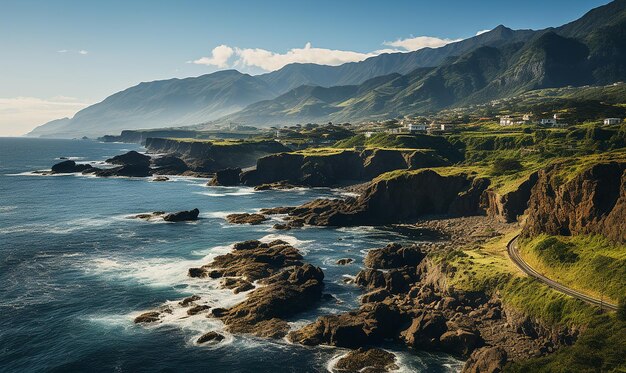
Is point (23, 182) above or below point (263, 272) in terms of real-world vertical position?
above

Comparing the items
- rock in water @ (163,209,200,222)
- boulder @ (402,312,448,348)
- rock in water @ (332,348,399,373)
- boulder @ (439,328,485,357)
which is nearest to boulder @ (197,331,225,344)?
rock in water @ (332,348,399,373)

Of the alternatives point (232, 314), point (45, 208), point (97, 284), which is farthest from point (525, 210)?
point (45, 208)

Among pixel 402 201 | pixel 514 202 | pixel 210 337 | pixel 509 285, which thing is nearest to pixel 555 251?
pixel 509 285

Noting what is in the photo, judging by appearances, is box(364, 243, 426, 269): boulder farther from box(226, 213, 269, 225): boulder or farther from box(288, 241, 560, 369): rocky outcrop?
box(226, 213, 269, 225): boulder

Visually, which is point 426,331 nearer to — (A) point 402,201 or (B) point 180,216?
(A) point 402,201

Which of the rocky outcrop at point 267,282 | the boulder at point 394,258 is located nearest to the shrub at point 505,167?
the boulder at point 394,258

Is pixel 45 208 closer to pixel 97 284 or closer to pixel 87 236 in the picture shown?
pixel 87 236

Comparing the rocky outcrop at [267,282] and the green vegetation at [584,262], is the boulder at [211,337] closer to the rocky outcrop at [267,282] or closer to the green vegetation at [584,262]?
the rocky outcrop at [267,282]
